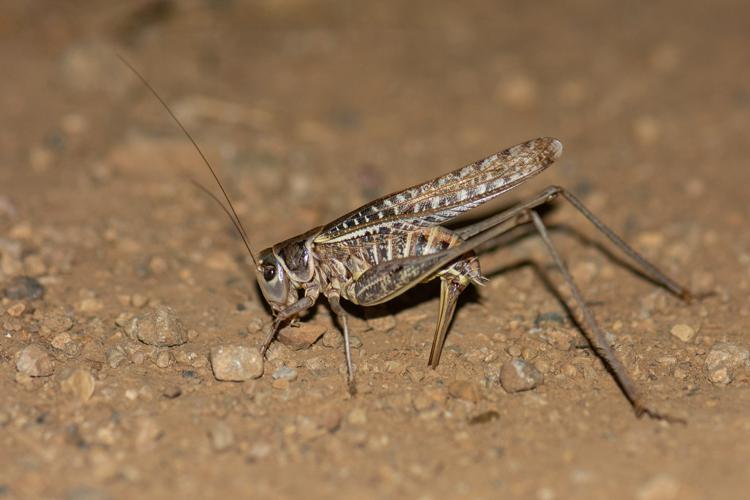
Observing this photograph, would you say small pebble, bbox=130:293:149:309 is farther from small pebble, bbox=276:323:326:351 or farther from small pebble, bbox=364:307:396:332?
small pebble, bbox=364:307:396:332

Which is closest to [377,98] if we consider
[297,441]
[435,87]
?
[435,87]

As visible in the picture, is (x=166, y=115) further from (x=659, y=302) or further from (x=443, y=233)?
(x=659, y=302)

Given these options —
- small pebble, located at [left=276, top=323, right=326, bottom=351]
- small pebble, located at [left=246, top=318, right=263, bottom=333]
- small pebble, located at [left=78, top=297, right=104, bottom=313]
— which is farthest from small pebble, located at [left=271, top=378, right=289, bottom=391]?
small pebble, located at [left=78, top=297, right=104, bottom=313]

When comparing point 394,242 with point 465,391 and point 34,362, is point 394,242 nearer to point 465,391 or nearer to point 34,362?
point 465,391

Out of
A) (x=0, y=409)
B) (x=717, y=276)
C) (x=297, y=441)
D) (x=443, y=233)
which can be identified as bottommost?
(x=717, y=276)

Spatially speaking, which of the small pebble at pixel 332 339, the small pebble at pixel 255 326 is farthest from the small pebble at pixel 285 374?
the small pebble at pixel 255 326
